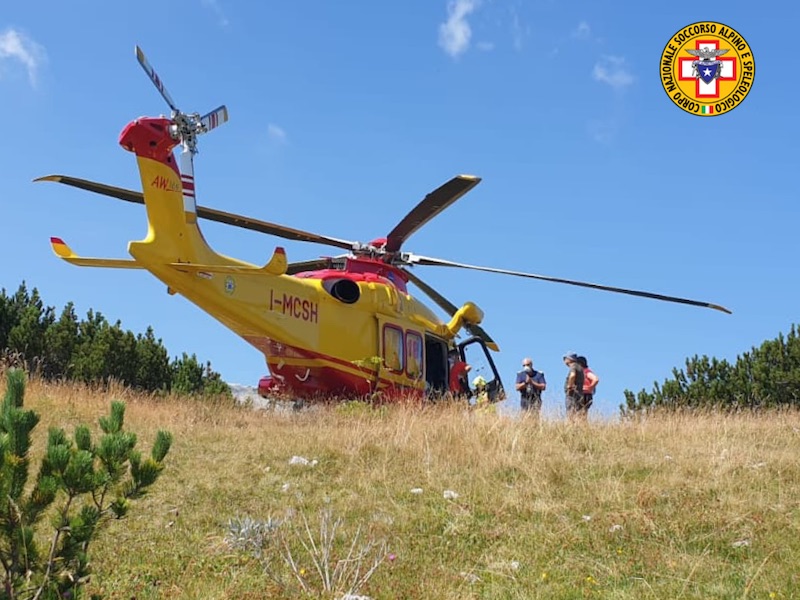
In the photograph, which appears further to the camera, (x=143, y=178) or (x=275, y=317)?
(x=275, y=317)

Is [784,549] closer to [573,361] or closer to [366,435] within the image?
[366,435]

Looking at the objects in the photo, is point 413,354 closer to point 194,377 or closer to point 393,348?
point 393,348

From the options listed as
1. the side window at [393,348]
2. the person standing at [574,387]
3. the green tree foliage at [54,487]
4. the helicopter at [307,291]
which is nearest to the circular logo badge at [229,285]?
the helicopter at [307,291]

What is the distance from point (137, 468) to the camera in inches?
159

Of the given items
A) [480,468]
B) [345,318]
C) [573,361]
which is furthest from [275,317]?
[480,468]

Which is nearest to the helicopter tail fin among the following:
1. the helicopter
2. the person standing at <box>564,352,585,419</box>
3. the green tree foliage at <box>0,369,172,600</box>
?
the helicopter

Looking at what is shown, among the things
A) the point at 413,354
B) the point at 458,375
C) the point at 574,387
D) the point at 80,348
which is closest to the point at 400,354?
the point at 413,354

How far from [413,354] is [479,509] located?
28.4ft

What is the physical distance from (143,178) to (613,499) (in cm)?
796

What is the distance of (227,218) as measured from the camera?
13.6 metres

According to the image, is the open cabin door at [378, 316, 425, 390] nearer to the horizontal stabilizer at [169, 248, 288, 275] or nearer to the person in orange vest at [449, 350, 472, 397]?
the person in orange vest at [449, 350, 472, 397]

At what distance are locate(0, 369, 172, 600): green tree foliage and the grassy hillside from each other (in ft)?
3.77

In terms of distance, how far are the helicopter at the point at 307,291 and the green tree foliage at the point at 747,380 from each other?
32.9 ft

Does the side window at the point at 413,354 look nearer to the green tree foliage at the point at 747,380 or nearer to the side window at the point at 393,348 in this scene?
the side window at the point at 393,348
